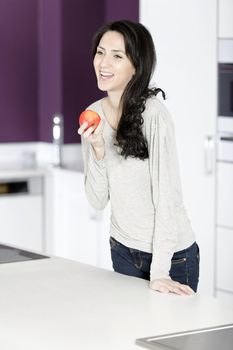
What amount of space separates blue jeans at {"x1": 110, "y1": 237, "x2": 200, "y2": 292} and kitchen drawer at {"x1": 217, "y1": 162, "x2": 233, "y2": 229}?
1552 mm

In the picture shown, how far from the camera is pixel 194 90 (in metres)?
4.41

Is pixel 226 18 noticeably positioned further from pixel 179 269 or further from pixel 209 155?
pixel 179 269

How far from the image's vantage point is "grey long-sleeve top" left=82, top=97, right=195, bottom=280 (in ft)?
8.25

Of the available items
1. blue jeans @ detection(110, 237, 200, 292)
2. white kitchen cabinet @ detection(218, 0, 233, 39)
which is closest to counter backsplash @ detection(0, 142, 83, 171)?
white kitchen cabinet @ detection(218, 0, 233, 39)

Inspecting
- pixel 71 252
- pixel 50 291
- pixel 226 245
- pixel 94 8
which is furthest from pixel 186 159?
pixel 50 291

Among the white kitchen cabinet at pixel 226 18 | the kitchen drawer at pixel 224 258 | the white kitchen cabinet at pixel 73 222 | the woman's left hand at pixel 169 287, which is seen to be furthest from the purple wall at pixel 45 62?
the woman's left hand at pixel 169 287

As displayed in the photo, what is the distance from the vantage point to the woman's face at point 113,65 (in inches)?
102

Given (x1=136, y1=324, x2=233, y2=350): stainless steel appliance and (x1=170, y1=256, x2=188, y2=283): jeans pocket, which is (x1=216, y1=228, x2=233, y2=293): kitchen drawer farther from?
(x1=136, y1=324, x2=233, y2=350): stainless steel appliance

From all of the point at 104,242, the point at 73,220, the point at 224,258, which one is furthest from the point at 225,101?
the point at 73,220

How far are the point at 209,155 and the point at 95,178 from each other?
5.74 ft

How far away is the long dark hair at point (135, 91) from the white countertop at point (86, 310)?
38 centimetres

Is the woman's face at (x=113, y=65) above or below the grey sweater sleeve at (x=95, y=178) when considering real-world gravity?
above

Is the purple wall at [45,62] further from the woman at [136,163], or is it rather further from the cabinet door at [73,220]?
the woman at [136,163]

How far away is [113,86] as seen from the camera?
8.59 feet
